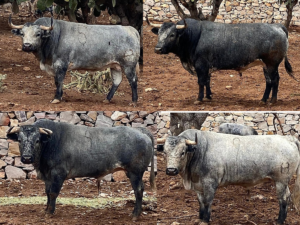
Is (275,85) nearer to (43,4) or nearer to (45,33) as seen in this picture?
(45,33)

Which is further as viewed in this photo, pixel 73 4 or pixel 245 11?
pixel 245 11

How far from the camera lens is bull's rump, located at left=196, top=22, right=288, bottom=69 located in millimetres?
11703

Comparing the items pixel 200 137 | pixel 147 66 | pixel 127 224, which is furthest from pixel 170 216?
pixel 147 66

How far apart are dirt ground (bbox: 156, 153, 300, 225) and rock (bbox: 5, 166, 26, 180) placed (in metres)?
2.55

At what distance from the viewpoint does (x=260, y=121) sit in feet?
45.1

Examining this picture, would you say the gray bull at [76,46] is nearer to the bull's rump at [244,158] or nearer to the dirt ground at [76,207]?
the dirt ground at [76,207]

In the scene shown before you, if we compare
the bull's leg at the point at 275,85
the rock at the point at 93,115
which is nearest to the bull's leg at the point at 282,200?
the bull's leg at the point at 275,85

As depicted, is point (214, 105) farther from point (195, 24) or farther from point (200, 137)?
point (200, 137)

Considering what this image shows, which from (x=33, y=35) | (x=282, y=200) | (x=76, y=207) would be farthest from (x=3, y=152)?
(x=282, y=200)

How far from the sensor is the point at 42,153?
31.7 feet

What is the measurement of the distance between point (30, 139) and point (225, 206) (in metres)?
3.27

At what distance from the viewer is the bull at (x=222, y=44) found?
38.3 feet

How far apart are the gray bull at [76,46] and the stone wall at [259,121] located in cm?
203

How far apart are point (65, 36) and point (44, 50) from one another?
442mm
